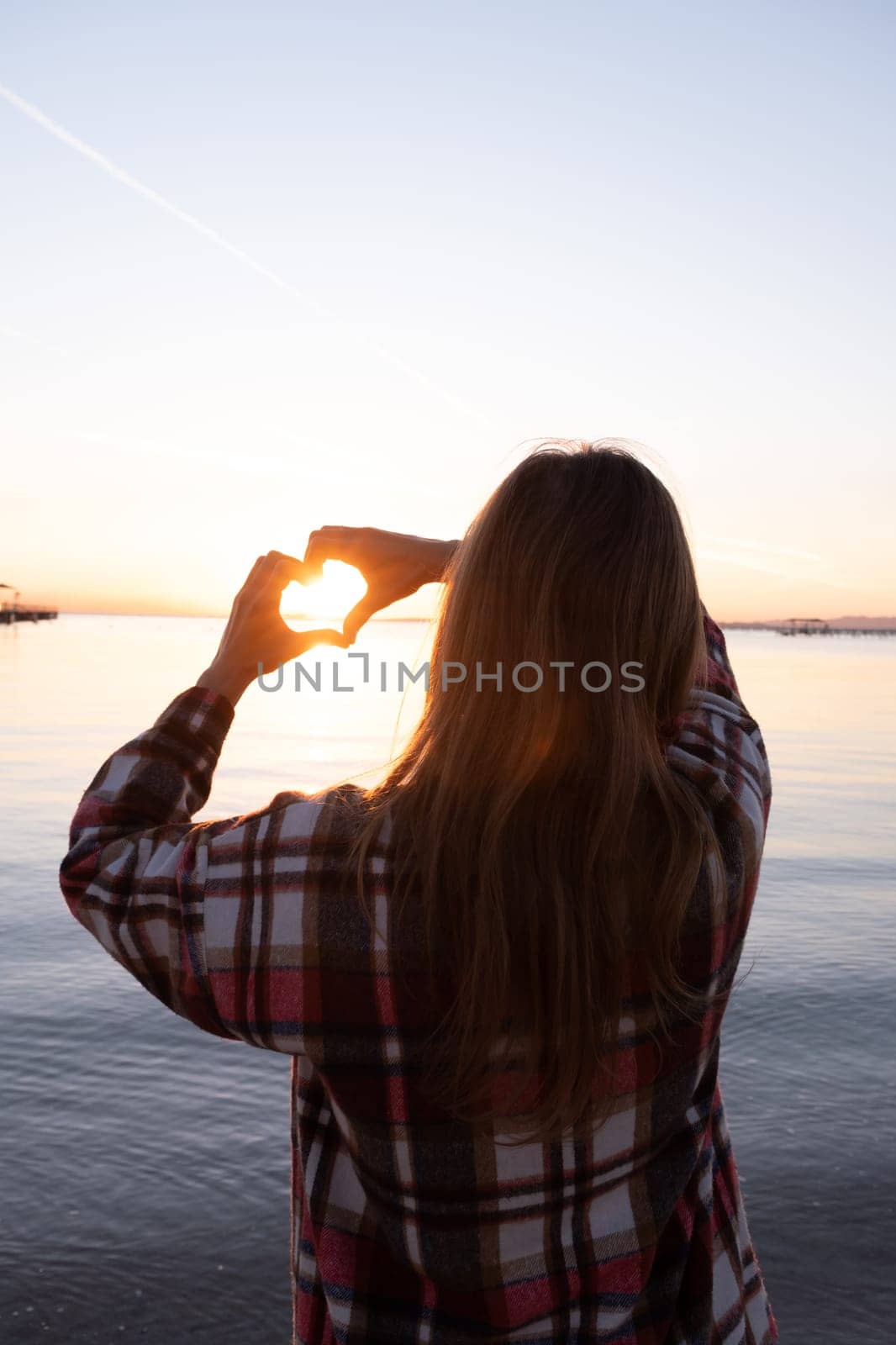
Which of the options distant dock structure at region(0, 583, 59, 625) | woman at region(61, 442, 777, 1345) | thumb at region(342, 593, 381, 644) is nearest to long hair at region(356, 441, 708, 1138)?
woman at region(61, 442, 777, 1345)

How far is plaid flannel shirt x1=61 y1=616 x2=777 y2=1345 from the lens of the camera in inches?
50.4

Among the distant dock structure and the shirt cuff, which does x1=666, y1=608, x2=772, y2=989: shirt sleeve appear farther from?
the distant dock structure

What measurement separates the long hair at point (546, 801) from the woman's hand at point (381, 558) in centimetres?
25

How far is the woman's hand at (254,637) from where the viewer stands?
5.02ft

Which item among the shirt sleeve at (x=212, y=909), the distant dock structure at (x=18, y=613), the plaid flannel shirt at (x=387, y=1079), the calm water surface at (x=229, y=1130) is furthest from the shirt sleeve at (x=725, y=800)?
the distant dock structure at (x=18, y=613)

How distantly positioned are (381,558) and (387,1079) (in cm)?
78

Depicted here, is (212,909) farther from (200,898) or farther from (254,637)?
(254,637)

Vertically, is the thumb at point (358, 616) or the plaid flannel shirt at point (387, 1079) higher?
the thumb at point (358, 616)

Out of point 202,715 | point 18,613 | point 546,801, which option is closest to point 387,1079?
point 546,801

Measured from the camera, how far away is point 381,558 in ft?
5.67

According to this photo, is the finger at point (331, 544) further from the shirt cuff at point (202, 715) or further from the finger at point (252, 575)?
the shirt cuff at point (202, 715)

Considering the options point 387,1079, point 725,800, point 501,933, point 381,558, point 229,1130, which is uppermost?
point 381,558

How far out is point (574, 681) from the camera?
1.39 meters

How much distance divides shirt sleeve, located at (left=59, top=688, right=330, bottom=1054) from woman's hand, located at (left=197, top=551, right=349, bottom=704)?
0.81 feet
